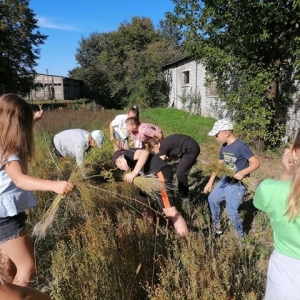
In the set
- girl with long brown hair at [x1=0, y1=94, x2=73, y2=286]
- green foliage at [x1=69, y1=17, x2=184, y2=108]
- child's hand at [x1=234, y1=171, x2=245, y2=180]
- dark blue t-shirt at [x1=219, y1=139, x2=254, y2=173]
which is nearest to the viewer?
girl with long brown hair at [x1=0, y1=94, x2=73, y2=286]

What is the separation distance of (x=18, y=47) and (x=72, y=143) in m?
30.6

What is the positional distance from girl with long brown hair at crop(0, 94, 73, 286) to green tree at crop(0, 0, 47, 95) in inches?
957

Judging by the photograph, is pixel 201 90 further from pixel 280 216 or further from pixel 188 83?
pixel 280 216

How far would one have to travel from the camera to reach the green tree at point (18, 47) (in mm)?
24641

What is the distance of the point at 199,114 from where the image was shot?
1703cm

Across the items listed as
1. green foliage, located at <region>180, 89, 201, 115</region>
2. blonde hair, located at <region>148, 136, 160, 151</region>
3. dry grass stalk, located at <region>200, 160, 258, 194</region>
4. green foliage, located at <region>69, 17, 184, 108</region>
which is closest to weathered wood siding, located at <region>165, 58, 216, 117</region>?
green foliage, located at <region>180, 89, 201, 115</region>

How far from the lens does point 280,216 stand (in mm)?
1573

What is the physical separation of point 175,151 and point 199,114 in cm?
1268

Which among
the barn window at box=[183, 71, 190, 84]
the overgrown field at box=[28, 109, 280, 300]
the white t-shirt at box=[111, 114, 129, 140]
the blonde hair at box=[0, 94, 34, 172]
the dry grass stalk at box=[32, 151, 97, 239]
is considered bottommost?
the overgrown field at box=[28, 109, 280, 300]

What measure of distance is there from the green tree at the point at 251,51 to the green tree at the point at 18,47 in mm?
19703

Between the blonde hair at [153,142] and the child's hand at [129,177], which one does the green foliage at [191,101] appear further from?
the child's hand at [129,177]

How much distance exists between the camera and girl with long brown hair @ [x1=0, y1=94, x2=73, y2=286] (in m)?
1.91

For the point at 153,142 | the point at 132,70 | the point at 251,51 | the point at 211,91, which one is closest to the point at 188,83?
the point at 211,91

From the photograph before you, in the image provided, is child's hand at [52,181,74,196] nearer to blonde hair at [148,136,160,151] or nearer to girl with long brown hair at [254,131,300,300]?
girl with long brown hair at [254,131,300,300]
